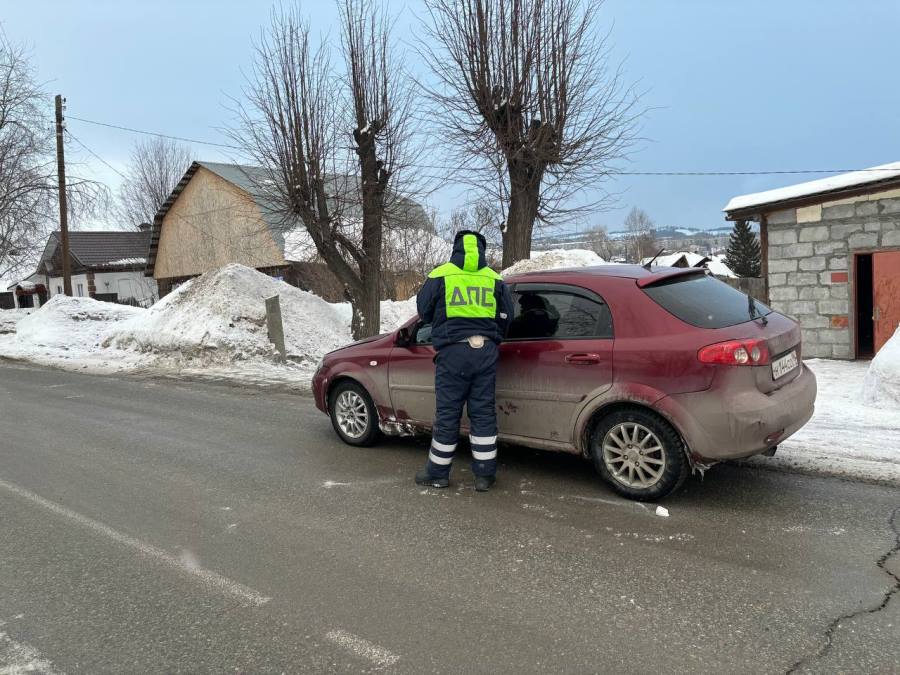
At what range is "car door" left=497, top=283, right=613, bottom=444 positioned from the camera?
4.57 metres

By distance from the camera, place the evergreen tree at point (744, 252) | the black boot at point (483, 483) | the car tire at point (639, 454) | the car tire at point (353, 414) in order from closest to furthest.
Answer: the car tire at point (639, 454), the black boot at point (483, 483), the car tire at point (353, 414), the evergreen tree at point (744, 252)

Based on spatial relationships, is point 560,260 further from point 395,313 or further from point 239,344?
point 239,344

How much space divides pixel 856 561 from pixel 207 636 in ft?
11.0

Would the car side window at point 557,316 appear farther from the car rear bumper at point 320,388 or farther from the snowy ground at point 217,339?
the snowy ground at point 217,339

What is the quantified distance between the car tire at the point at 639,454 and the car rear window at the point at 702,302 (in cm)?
72

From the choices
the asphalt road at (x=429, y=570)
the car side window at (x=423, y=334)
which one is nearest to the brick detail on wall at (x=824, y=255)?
the asphalt road at (x=429, y=570)

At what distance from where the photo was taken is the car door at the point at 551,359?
4574mm

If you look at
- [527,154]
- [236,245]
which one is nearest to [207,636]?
[527,154]

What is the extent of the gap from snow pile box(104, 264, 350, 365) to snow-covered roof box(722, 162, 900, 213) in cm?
836

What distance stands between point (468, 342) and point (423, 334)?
38.3 inches

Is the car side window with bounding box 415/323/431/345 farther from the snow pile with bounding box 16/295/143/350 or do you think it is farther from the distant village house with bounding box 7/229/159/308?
the distant village house with bounding box 7/229/159/308

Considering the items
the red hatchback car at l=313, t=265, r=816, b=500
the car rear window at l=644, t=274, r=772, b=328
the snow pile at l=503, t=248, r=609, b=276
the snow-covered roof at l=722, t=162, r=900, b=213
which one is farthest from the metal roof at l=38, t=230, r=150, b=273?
the car rear window at l=644, t=274, r=772, b=328

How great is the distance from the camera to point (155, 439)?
692 cm

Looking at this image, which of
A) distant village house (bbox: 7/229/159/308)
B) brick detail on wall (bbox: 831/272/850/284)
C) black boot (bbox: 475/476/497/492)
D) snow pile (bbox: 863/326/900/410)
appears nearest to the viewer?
black boot (bbox: 475/476/497/492)
